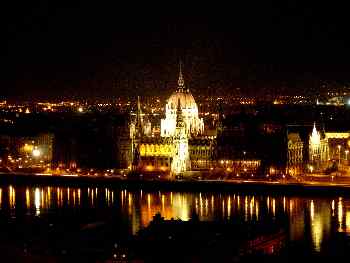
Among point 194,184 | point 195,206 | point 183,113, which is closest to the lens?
point 195,206

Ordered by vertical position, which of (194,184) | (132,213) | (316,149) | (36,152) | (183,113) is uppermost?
(183,113)

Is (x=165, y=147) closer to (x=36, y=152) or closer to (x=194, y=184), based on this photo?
(x=194, y=184)

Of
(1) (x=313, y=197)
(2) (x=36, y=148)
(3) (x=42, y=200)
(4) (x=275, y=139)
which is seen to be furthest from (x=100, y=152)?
(1) (x=313, y=197)

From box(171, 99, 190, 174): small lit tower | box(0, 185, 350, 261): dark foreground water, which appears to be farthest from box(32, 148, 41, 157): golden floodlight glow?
box(0, 185, 350, 261): dark foreground water

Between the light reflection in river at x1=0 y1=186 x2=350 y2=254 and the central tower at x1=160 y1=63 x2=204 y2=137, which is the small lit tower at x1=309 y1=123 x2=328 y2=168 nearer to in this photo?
the central tower at x1=160 y1=63 x2=204 y2=137

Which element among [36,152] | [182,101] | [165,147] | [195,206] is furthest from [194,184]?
[36,152]

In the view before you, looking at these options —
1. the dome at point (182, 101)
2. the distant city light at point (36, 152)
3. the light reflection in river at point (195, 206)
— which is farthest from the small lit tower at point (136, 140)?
the light reflection in river at point (195, 206)
